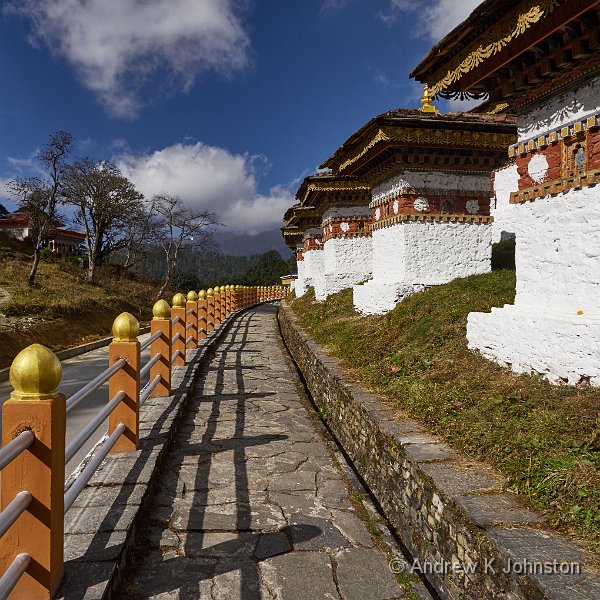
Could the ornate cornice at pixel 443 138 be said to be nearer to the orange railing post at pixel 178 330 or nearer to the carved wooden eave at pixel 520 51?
the carved wooden eave at pixel 520 51

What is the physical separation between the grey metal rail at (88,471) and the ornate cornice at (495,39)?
182 inches

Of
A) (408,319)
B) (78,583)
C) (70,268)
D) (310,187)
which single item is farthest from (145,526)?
(70,268)

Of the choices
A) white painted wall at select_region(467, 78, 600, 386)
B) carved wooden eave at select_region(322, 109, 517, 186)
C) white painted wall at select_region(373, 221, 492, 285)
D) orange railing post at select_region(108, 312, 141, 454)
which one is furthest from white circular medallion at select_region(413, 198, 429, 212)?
→ orange railing post at select_region(108, 312, 141, 454)

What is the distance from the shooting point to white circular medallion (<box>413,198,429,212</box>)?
318 inches

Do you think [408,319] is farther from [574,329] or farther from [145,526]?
[145,526]

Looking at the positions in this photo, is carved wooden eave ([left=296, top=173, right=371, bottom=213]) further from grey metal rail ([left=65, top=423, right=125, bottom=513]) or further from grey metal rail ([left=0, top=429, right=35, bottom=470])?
grey metal rail ([left=0, top=429, right=35, bottom=470])

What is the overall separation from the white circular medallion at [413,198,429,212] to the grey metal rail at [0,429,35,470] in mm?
7369

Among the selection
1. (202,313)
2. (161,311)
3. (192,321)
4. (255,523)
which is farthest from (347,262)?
(255,523)

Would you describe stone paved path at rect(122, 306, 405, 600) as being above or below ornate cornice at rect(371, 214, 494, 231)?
below

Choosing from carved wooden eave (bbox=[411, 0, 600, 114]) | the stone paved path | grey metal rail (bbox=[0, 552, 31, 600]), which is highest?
carved wooden eave (bbox=[411, 0, 600, 114])

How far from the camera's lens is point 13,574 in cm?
171

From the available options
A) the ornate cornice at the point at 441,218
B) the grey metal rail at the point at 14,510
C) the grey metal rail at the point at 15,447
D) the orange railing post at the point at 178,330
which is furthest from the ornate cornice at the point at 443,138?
the grey metal rail at the point at 14,510

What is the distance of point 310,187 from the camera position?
12922 millimetres

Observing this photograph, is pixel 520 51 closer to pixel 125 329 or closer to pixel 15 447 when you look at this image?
pixel 125 329
